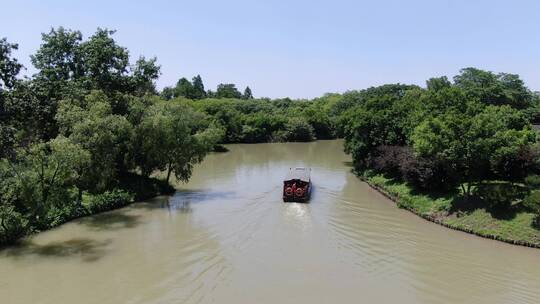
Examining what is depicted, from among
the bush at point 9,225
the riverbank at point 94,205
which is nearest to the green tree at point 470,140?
the riverbank at point 94,205

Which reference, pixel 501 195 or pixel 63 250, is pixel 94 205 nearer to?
pixel 63 250

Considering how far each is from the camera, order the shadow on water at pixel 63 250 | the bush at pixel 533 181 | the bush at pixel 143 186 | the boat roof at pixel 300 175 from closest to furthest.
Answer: the shadow on water at pixel 63 250, the bush at pixel 533 181, the bush at pixel 143 186, the boat roof at pixel 300 175

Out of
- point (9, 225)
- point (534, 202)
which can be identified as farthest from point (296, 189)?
point (9, 225)

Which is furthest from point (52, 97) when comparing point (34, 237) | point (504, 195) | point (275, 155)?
point (275, 155)

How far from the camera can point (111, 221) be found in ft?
90.3

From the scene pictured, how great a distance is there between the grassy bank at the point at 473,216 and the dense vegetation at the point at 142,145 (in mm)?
84

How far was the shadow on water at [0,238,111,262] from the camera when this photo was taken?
21.4 m

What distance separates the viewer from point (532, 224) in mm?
22828

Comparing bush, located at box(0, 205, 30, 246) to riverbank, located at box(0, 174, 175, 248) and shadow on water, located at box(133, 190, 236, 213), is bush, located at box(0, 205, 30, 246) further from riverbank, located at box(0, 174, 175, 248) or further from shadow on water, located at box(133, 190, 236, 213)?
shadow on water, located at box(133, 190, 236, 213)

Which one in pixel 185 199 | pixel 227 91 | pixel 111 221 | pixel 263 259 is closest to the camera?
pixel 263 259

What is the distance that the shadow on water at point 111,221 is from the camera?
Result: 26.5 m

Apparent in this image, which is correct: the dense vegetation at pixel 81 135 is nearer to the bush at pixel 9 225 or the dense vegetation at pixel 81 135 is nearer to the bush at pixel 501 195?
the bush at pixel 9 225

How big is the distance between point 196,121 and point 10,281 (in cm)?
2090

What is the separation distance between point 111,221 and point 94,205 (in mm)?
2225
